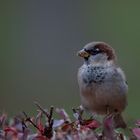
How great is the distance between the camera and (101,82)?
110 inches

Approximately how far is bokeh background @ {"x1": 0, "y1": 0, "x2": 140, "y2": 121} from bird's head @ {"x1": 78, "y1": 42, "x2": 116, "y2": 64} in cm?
187

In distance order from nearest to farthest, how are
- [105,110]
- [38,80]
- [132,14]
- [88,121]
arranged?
[88,121]
[105,110]
[38,80]
[132,14]

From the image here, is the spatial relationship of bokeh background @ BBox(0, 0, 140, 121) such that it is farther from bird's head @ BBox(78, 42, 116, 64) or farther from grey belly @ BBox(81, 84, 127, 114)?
grey belly @ BBox(81, 84, 127, 114)

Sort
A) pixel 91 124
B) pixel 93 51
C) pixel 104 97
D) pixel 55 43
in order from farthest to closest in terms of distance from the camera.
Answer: pixel 55 43 → pixel 93 51 → pixel 104 97 → pixel 91 124

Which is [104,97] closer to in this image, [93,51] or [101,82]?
[101,82]

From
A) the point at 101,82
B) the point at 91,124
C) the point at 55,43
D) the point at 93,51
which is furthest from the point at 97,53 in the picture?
the point at 55,43

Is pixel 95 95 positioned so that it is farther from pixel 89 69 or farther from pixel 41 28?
pixel 41 28

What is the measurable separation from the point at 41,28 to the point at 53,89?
7.00 feet

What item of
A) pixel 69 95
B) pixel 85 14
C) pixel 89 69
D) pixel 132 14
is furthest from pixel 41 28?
pixel 89 69

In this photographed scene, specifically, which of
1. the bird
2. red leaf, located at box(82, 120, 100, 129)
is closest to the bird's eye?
the bird

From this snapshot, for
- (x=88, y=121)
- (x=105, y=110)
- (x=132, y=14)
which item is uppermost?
(x=132, y=14)

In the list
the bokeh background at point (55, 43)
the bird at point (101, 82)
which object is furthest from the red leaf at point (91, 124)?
the bokeh background at point (55, 43)

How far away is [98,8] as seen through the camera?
24.7 ft

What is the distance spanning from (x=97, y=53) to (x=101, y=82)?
180mm
